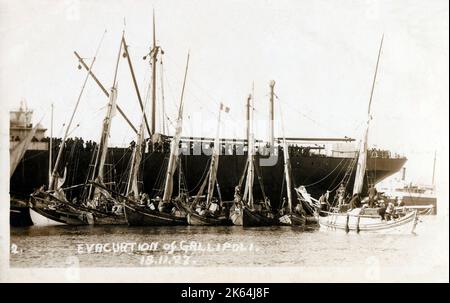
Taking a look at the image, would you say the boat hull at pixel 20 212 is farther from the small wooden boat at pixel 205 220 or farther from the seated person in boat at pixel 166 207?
the small wooden boat at pixel 205 220

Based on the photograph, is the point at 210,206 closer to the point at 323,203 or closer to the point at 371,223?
the point at 323,203

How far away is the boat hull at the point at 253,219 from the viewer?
26.2m

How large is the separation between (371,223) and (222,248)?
650 centimetres

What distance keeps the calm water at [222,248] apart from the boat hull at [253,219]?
136 inches

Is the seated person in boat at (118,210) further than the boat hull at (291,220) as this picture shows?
No

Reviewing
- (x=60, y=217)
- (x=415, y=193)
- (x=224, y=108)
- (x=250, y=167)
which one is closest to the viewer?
(x=224, y=108)

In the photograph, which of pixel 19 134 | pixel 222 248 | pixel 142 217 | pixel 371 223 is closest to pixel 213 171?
pixel 142 217

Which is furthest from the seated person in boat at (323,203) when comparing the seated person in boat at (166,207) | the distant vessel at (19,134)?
→ the distant vessel at (19,134)

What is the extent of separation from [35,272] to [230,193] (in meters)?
13.5

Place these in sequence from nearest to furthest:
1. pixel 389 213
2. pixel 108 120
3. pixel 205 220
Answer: pixel 389 213 → pixel 108 120 → pixel 205 220

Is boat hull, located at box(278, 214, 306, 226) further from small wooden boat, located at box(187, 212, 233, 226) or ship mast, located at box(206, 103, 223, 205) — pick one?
ship mast, located at box(206, 103, 223, 205)

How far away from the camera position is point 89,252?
18.2 meters

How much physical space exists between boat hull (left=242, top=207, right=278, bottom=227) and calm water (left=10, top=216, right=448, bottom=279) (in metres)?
3.45

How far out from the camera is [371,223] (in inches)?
882
